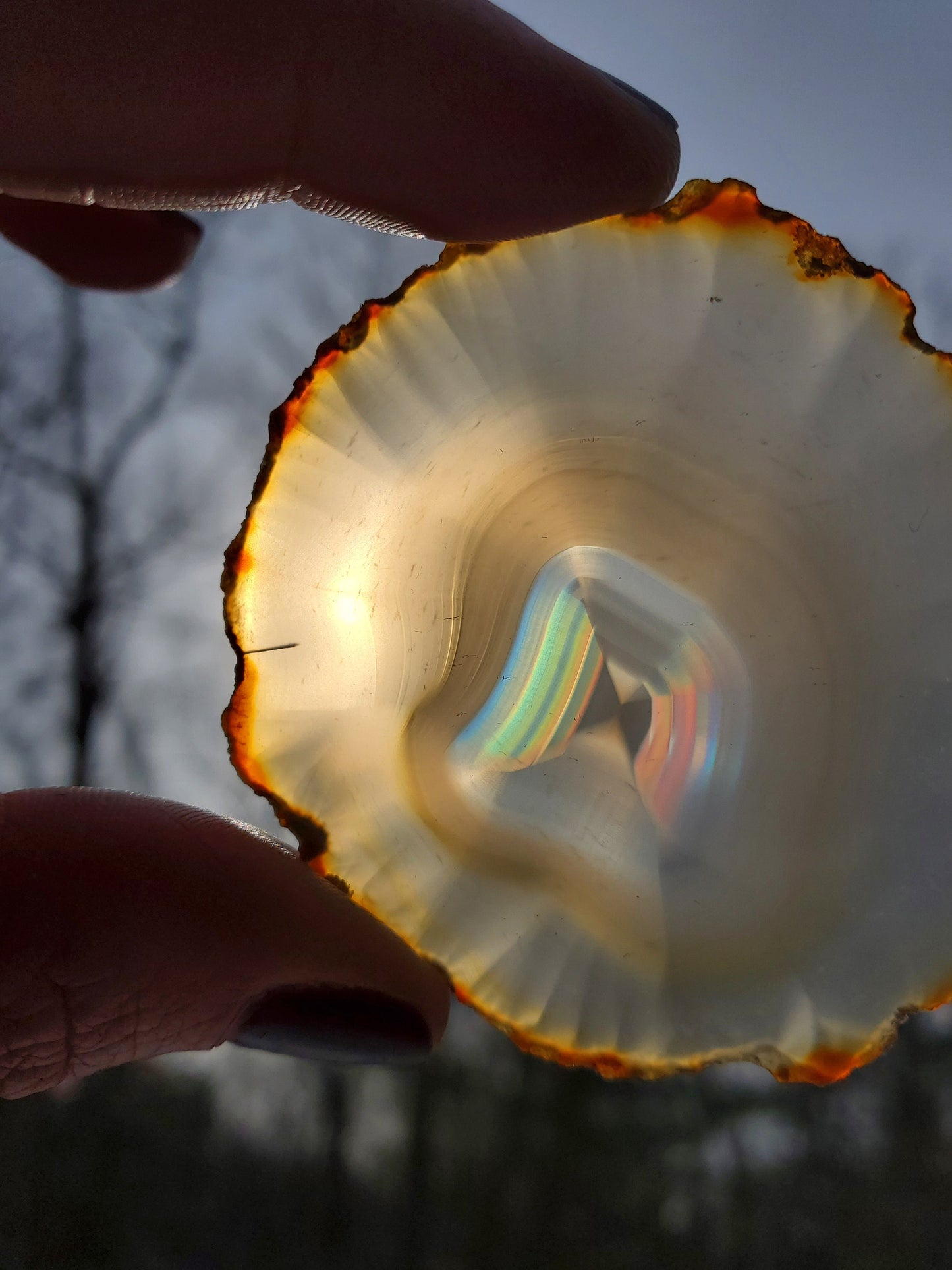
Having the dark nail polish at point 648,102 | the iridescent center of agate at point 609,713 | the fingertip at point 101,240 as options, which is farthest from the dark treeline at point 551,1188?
the dark nail polish at point 648,102

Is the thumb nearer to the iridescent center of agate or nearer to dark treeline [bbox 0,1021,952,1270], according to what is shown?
the iridescent center of agate

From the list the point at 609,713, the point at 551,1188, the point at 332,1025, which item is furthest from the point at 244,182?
the point at 551,1188

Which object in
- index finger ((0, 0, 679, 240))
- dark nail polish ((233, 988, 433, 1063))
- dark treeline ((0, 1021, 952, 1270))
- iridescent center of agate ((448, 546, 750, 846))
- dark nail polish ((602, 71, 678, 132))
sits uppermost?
dark nail polish ((602, 71, 678, 132))

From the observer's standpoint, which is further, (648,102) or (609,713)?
(609,713)

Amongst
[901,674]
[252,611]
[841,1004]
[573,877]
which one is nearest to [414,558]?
[252,611]

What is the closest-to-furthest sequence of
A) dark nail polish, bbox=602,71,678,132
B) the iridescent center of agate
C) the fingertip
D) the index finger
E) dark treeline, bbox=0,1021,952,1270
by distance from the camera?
1. the index finger
2. dark nail polish, bbox=602,71,678,132
3. the iridescent center of agate
4. the fingertip
5. dark treeline, bbox=0,1021,952,1270

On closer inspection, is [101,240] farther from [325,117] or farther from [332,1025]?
[332,1025]

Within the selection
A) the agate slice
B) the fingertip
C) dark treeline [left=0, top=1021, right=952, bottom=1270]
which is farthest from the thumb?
dark treeline [left=0, top=1021, right=952, bottom=1270]

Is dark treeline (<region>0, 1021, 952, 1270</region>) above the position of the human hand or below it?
below
